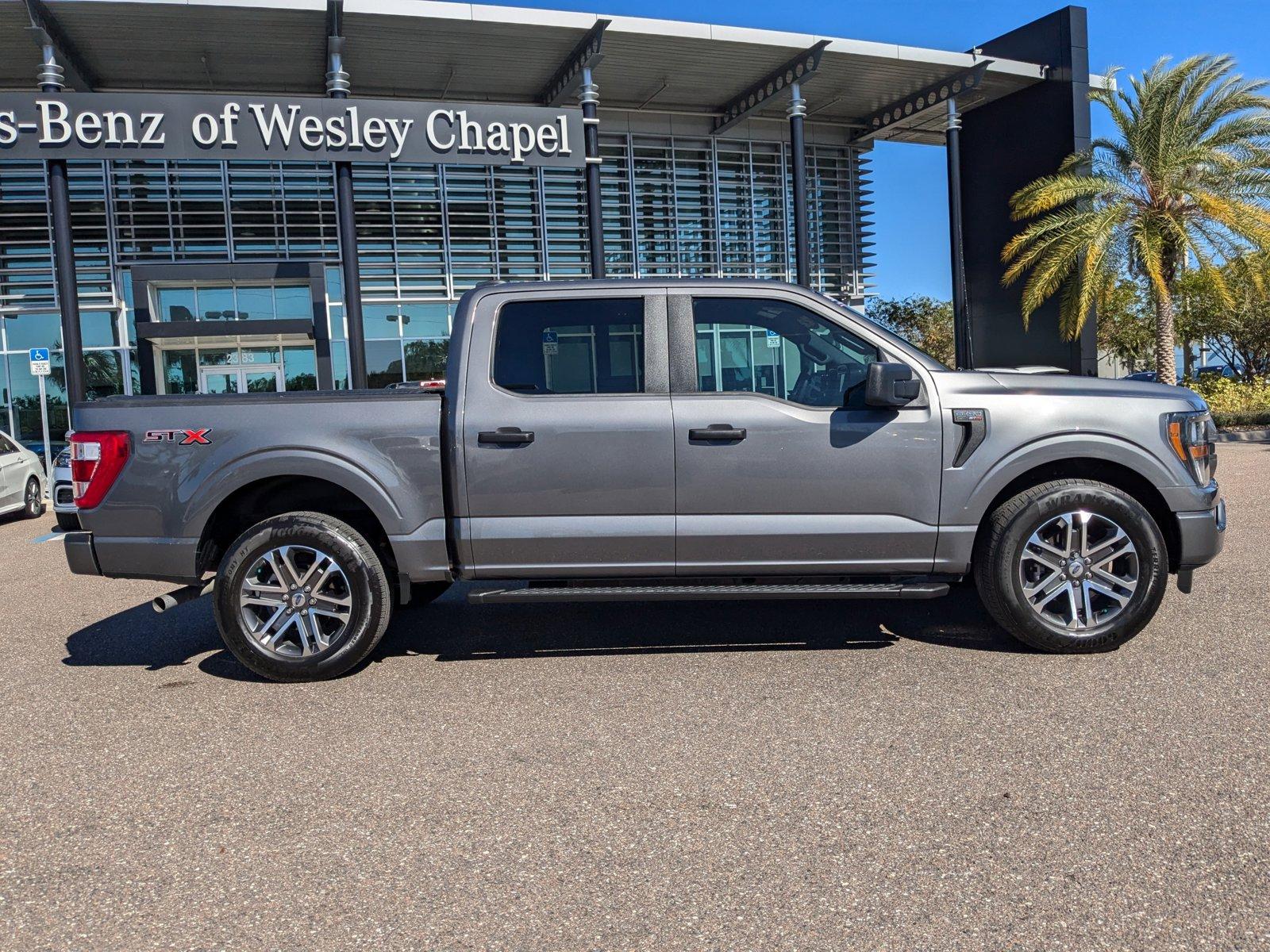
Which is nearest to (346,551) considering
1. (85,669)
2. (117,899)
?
(85,669)

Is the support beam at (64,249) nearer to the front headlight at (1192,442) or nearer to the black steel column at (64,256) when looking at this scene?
the black steel column at (64,256)

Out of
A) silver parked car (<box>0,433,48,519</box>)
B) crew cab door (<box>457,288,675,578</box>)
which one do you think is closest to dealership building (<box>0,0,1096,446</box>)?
silver parked car (<box>0,433,48,519</box>)

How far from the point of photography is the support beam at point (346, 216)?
16.1 metres

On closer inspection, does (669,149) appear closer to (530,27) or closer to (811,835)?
(530,27)

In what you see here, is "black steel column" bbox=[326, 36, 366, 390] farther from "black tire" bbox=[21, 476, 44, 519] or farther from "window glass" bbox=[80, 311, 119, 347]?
"window glass" bbox=[80, 311, 119, 347]

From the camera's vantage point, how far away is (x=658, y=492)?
4.91 meters

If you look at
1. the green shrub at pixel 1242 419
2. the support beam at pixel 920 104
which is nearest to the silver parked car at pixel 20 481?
the support beam at pixel 920 104

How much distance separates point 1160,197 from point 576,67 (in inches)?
491

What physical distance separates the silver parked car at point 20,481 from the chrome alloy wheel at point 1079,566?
1325 centimetres

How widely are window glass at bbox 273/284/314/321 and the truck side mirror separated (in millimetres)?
18330

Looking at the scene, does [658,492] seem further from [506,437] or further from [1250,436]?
[1250,436]

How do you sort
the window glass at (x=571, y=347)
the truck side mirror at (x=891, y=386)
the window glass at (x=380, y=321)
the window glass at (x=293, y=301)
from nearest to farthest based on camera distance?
the truck side mirror at (x=891, y=386)
the window glass at (x=571, y=347)
the window glass at (x=293, y=301)
the window glass at (x=380, y=321)

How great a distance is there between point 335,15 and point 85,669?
13.8 meters

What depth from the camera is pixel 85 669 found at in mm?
5453
